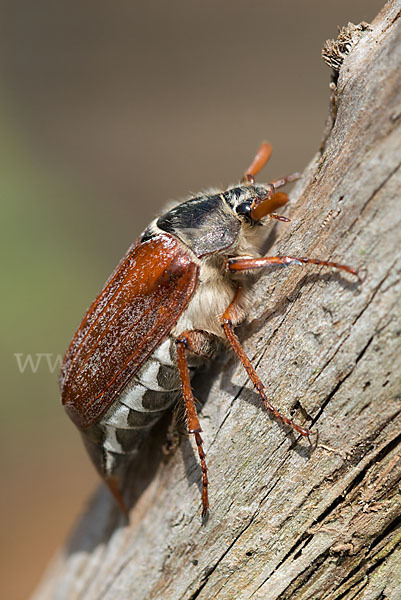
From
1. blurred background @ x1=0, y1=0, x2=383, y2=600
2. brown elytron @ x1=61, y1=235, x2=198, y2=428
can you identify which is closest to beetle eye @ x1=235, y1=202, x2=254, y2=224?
brown elytron @ x1=61, y1=235, x2=198, y2=428

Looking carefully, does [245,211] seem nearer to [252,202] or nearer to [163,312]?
[252,202]

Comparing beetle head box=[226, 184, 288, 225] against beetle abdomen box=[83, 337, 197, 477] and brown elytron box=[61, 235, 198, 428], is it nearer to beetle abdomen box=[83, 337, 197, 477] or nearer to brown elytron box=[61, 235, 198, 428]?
brown elytron box=[61, 235, 198, 428]

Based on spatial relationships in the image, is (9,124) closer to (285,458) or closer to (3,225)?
(3,225)

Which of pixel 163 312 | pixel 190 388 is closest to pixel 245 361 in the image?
pixel 190 388

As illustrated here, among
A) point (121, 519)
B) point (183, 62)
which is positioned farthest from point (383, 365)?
point (183, 62)

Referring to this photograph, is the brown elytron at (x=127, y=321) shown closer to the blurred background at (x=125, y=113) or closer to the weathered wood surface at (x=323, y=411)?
the weathered wood surface at (x=323, y=411)
